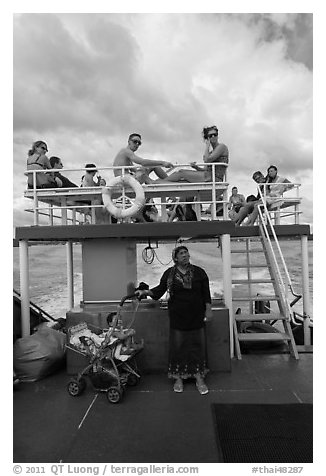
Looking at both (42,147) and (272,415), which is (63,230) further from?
(272,415)

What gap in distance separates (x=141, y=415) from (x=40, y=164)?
4242mm

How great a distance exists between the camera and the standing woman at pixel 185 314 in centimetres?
477

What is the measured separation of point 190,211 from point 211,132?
5.28 ft

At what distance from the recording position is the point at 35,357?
5.26m

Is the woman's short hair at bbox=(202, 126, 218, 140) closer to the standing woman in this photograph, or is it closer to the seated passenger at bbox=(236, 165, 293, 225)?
the seated passenger at bbox=(236, 165, 293, 225)

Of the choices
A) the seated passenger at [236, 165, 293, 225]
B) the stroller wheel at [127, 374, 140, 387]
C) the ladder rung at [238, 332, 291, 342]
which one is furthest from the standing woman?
the seated passenger at [236, 165, 293, 225]

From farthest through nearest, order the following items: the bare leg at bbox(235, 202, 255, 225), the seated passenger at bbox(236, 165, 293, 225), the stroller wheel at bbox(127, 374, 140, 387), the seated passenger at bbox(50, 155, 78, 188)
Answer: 1. the bare leg at bbox(235, 202, 255, 225)
2. the seated passenger at bbox(236, 165, 293, 225)
3. the seated passenger at bbox(50, 155, 78, 188)
4. the stroller wheel at bbox(127, 374, 140, 387)

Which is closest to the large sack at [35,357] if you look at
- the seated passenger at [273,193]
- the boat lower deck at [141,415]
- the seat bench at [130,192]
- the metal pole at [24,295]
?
A: the boat lower deck at [141,415]

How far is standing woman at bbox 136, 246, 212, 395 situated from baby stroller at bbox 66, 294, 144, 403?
0.55m

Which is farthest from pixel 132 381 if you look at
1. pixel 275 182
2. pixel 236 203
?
pixel 236 203

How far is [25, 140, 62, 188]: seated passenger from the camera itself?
5.94 m

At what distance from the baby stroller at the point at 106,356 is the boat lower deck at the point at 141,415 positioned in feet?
0.53
